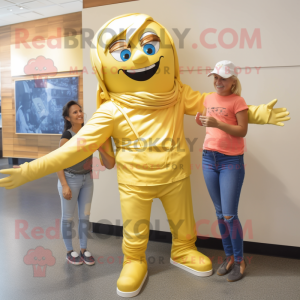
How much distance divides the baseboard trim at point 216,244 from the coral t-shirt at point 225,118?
104 centimetres

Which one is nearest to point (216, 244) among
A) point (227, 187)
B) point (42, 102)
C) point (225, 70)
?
point (227, 187)

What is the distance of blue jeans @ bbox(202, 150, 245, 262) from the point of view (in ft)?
6.67

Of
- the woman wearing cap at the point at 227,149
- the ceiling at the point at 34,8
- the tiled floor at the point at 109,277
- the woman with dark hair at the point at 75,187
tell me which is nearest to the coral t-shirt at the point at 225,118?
the woman wearing cap at the point at 227,149

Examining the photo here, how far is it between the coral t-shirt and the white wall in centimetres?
51

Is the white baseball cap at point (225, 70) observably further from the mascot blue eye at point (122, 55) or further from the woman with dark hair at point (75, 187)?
the woman with dark hair at point (75, 187)

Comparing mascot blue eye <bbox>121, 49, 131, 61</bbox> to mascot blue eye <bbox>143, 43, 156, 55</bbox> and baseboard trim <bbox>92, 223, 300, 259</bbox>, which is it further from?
baseboard trim <bbox>92, 223, 300, 259</bbox>

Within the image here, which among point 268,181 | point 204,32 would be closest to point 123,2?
point 204,32

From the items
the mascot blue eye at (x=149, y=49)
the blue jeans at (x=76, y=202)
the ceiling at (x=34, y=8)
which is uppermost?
the ceiling at (x=34, y=8)

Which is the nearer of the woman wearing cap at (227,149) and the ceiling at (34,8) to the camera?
the woman wearing cap at (227,149)

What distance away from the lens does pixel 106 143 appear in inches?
90.2

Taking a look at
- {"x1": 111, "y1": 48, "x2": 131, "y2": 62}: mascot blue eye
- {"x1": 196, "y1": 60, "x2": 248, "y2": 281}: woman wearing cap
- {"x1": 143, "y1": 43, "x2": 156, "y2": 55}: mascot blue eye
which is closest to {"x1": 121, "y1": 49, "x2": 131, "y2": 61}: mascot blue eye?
{"x1": 111, "y1": 48, "x2": 131, "y2": 62}: mascot blue eye

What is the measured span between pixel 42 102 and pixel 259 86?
5113 millimetres

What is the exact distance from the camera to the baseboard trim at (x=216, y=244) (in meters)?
2.52

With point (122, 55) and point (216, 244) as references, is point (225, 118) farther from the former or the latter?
point (216, 244)
